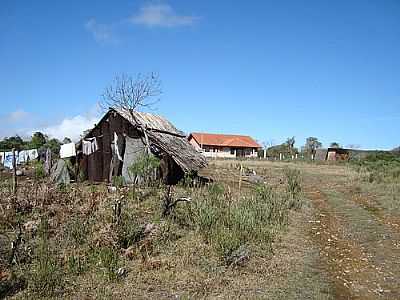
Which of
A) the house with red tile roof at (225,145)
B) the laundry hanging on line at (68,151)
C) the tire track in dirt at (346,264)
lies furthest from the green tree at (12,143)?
the tire track in dirt at (346,264)

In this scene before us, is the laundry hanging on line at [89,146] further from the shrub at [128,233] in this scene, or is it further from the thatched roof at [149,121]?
the shrub at [128,233]

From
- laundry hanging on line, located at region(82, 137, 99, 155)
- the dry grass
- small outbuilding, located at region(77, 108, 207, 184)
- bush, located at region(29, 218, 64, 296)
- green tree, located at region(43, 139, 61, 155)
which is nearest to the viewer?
bush, located at region(29, 218, 64, 296)

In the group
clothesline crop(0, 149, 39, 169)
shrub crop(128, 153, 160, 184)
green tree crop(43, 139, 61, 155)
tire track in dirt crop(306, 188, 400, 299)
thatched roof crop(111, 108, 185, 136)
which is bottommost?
tire track in dirt crop(306, 188, 400, 299)

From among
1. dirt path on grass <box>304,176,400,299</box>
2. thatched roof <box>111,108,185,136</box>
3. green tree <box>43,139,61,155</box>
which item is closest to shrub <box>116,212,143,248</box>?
dirt path on grass <box>304,176,400,299</box>

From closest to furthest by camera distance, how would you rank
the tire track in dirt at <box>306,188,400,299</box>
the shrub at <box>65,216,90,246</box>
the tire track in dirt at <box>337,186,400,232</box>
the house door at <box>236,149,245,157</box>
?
the tire track in dirt at <box>306,188,400,299</box>, the shrub at <box>65,216,90,246</box>, the tire track in dirt at <box>337,186,400,232</box>, the house door at <box>236,149,245,157</box>

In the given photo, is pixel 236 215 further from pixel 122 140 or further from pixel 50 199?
pixel 122 140

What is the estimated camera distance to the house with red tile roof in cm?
6700

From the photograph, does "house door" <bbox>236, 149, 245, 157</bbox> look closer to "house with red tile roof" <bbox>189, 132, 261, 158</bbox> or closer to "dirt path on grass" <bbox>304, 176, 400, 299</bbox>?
"house with red tile roof" <bbox>189, 132, 261, 158</bbox>

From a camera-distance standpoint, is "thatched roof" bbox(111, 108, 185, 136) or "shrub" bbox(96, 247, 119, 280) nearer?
"shrub" bbox(96, 247, 119, 280)

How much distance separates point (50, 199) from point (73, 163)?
885 centimetres

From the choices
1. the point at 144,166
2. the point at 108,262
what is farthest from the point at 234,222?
the point at 144,166

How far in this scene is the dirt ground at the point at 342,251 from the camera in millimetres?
6957

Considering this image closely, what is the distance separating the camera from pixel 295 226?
38.8ft

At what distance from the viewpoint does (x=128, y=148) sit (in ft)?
60.5
